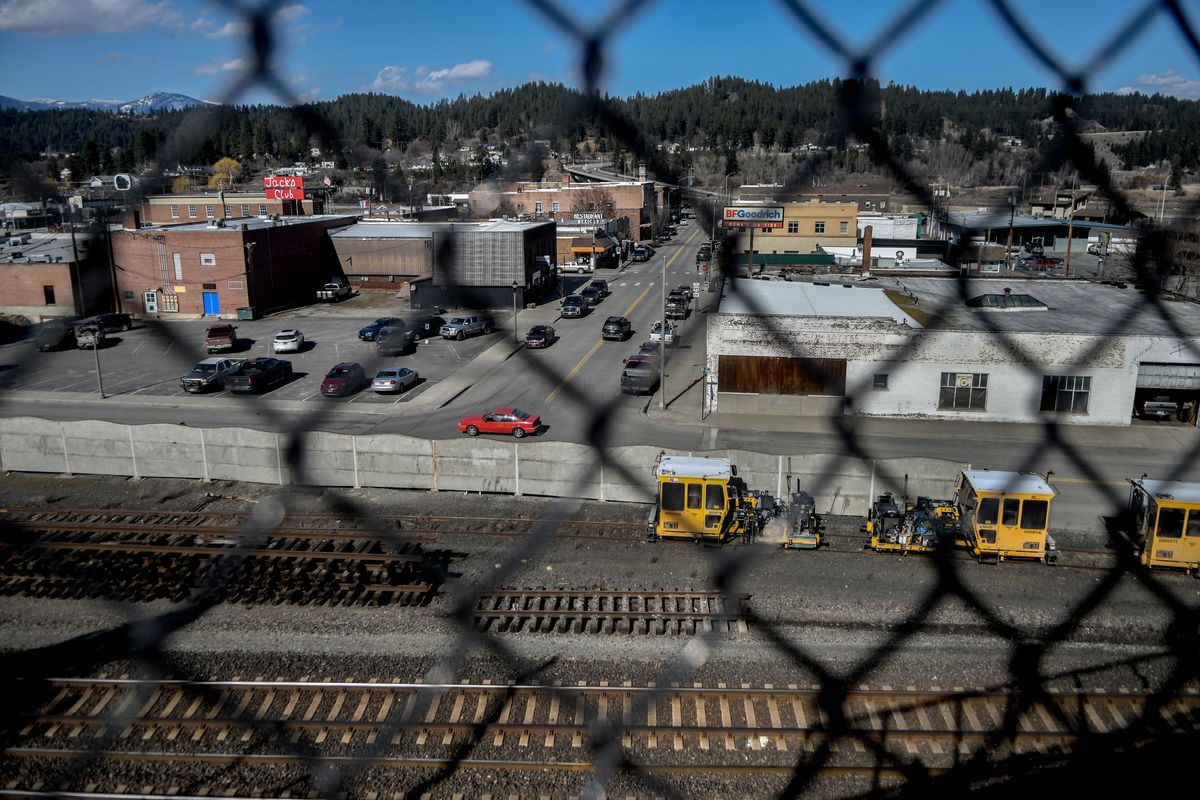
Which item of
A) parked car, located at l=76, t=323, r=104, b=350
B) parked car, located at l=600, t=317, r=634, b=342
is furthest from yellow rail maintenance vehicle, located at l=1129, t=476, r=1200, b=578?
parked car, located at l=600, t=317, r=634, b=342

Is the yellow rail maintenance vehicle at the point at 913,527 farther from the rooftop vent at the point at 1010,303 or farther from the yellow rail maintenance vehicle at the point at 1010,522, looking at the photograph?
the rooftop vent at the point at 1010,303

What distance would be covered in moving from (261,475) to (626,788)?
4.78m

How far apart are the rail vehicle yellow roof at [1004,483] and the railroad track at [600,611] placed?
1788mm

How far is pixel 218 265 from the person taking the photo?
2.44m

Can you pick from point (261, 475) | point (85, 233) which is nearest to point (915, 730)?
point (85, 233)

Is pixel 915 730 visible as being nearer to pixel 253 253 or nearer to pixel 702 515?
pixel 702 515

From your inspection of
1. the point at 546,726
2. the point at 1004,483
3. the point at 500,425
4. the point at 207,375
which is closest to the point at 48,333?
the point at 207,375

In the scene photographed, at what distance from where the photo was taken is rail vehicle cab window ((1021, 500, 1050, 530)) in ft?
17.9

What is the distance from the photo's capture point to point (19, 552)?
5.98 metres

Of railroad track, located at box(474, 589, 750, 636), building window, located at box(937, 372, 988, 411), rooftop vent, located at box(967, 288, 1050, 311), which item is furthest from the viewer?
building window, located at box(937, 372, 988, 411)

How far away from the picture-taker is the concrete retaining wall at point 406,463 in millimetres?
6430

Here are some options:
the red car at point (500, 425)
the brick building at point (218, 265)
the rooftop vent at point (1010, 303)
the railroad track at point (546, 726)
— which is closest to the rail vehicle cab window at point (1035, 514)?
the railroad track at point (546, 726)

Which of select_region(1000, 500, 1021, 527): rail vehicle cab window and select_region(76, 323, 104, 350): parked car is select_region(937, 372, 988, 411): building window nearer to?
select_region(1000, 500, 1021, 527): rail vehicle cab window

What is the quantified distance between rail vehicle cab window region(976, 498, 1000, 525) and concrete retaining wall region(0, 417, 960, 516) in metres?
0.68
